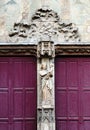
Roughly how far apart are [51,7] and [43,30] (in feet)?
1.92

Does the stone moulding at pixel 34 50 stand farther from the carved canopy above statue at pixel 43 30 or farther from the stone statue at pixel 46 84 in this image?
the stone statue at pixel 46 84

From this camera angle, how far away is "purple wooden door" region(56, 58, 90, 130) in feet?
39.3

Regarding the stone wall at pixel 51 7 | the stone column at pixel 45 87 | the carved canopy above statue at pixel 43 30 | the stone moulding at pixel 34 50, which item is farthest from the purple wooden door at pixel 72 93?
the stone wall at pixel 51 7

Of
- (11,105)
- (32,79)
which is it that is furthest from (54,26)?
(11,105)

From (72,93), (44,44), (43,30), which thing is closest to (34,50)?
(44,44)

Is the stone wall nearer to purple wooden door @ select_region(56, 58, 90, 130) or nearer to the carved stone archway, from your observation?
the carved stone archway

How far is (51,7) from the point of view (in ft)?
40.1

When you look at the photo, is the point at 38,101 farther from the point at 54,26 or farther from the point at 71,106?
the point at 54,26

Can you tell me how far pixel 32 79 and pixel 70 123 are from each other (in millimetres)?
1332

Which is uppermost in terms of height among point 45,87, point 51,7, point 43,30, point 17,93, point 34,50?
point 51,7

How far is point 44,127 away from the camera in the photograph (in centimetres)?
1155

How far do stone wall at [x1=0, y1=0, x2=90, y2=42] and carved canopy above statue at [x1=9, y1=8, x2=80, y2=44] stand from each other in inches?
4.6

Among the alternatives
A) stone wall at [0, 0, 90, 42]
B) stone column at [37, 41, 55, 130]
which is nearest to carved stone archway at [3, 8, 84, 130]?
stone column at [37, 41, 55, 130]

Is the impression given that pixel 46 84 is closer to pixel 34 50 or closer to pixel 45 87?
pixel 45 87
